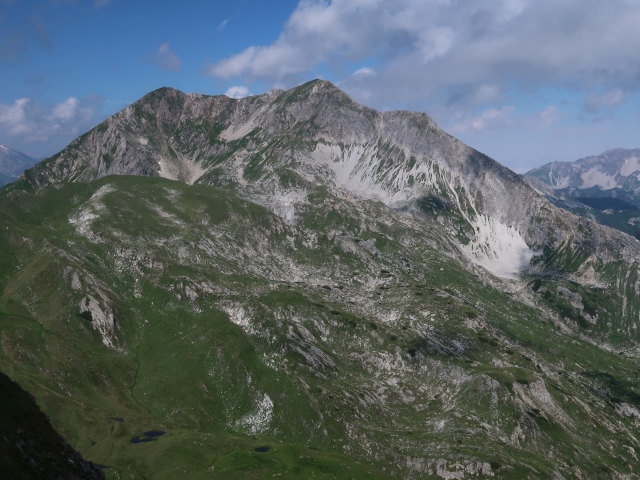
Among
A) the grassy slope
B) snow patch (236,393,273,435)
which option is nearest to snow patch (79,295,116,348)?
the grassy slope

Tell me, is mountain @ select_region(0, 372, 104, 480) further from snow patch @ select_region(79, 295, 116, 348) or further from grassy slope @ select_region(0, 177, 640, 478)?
snow patch @ select_region(79, 295, 116, 348)

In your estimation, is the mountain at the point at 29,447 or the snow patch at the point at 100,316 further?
the snow patch at the point at 100,316

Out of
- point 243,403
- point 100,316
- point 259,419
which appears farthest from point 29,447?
point 100,316

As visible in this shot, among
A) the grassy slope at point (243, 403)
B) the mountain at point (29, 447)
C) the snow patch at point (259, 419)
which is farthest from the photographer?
the snow patch at point (259, 419)

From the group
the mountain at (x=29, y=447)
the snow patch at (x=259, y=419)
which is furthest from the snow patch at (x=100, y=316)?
the mountain at (x=29, y=447)

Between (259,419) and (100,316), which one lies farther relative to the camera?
(100,316)

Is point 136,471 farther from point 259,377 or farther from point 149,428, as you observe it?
point 259,377

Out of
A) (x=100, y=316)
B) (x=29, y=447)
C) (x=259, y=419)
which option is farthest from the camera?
(x=100, y=316)

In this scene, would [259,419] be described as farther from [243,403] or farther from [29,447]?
[29,447]

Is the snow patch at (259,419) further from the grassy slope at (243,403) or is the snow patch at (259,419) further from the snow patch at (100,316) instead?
the snow patch at (100,316)
